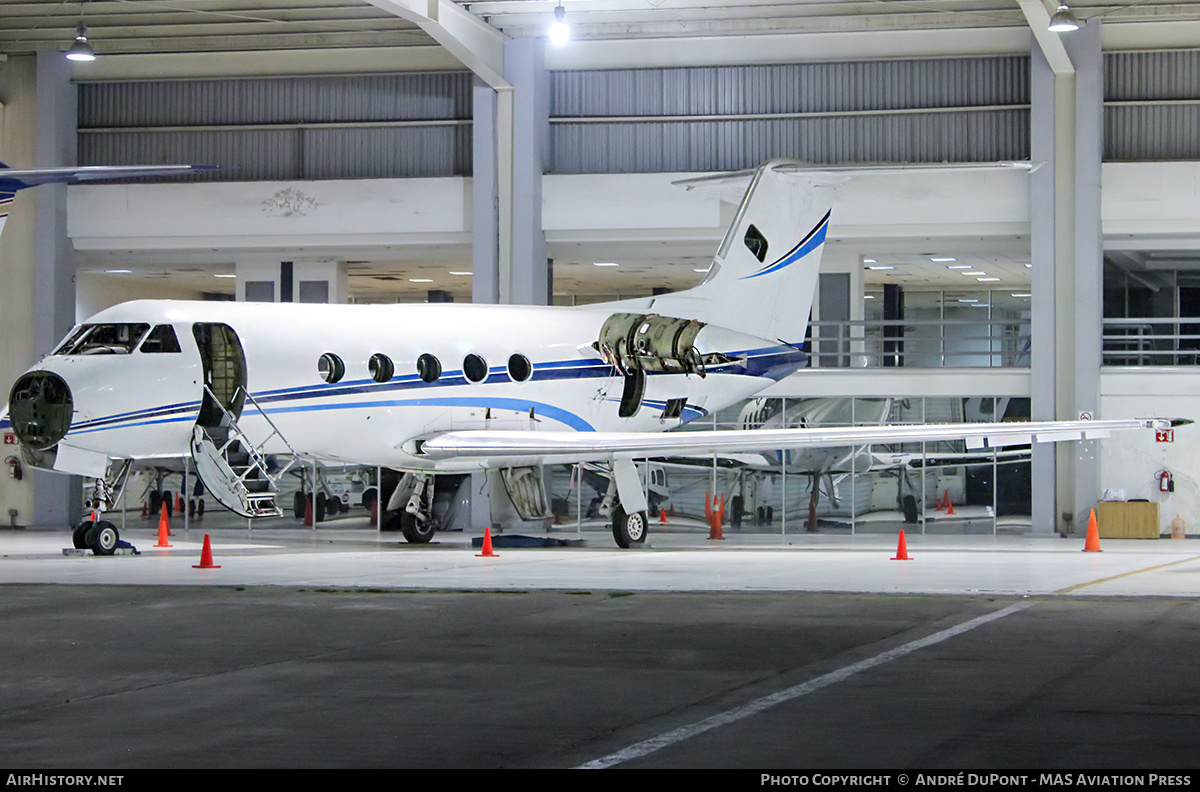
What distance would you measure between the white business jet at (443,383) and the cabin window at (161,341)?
0.08ft

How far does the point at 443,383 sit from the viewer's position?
77.5 ft

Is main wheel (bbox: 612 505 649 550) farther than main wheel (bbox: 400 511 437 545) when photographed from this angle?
No

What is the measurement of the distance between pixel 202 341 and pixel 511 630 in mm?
10084

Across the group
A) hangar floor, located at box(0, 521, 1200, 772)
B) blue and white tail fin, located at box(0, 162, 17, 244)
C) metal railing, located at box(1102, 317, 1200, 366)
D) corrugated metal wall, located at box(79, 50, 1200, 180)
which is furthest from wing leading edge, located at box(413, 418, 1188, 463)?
metal railing, located at box(1102, 317, 1200, 366)

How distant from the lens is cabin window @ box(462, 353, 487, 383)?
2386cm

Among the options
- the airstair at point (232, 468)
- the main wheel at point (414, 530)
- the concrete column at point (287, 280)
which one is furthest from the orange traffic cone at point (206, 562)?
the concrete column at point (287, 280)

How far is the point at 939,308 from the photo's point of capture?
47469mm

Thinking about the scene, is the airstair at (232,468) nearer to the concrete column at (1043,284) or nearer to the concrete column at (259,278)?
the concrete column at (259,278)

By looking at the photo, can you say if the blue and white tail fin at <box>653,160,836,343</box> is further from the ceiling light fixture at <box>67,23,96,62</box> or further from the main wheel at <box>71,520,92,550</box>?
the ceiling light fixture at <box>67,23,96,62</box>

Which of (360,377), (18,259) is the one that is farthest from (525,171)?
(18,259)

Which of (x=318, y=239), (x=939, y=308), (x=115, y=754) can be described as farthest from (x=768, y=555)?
(x=939, y=308)

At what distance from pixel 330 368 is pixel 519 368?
3425 mm

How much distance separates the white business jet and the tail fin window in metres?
0.03
